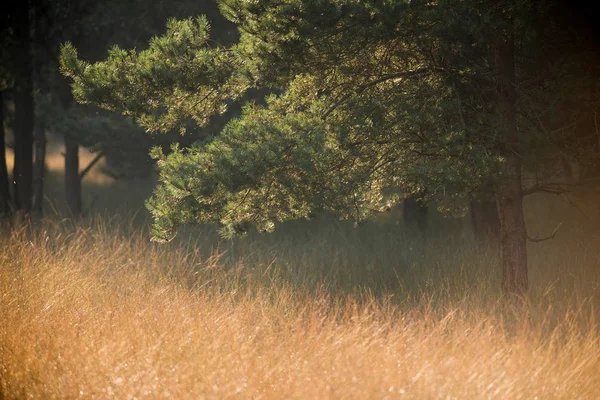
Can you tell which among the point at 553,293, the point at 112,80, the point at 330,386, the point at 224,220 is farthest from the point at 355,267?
Answer: the point at 330,386

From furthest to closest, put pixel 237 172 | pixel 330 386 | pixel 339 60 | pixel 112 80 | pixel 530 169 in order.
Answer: pixel 530 169 < pixel 339 60 < pixel 112 80 < pixel 237 172 < pixel 330 386

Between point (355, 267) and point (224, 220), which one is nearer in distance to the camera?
point (224, 220)

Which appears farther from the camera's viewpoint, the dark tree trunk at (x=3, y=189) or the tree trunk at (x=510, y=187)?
the dark tree trunk at (x=3, y=189)

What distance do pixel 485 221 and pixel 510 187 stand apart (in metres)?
3.78

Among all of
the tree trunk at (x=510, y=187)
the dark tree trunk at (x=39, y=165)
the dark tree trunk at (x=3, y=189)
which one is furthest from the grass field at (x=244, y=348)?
the dark tree trunk at (x=39, y=165)

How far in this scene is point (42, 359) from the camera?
5262 mm

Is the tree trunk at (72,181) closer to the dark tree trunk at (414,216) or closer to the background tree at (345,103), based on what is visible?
the dark tree trunk at (414,216)

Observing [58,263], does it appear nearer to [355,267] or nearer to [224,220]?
[224,220]

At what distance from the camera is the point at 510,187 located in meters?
8.08

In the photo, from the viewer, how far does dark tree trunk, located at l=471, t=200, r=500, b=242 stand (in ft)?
38.3

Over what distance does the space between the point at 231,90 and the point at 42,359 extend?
361 cm

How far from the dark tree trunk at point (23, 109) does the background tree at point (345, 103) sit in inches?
308

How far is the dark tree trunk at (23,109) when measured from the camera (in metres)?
14.4

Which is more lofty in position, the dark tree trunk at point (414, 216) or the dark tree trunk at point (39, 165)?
the dark tree trunk at point (39, 165)
